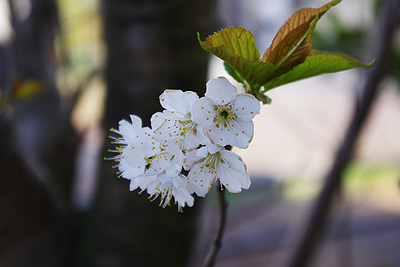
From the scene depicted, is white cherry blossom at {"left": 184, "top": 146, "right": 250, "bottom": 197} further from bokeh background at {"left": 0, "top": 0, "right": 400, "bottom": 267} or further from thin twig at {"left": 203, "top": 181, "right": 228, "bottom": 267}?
bokeh background at {"left": 0, "top": 0, "right": 400, "bottom": 267}

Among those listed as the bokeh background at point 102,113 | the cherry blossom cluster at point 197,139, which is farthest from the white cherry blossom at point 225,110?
the bokeh background at point 102,113

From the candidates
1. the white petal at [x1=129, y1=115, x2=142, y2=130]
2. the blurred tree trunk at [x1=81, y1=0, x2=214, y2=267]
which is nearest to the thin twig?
the white petal at [x1=129, y1=115, x2=142, y2=130]

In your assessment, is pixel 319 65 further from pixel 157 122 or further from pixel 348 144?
A: pixel 348 144

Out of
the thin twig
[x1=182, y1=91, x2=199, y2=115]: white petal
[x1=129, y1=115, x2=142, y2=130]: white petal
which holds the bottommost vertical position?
the thin twig

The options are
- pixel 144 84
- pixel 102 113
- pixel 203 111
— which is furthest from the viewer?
pixel 102 113

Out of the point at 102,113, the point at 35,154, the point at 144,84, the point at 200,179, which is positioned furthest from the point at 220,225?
the point at 35,154

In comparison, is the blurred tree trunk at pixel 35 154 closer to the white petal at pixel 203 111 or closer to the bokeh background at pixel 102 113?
the bokeh background at pixel 102 113

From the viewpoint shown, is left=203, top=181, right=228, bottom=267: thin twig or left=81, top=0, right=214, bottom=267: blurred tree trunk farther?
left=81, top=0, right=214, bottom=267: blurred tree trunk
